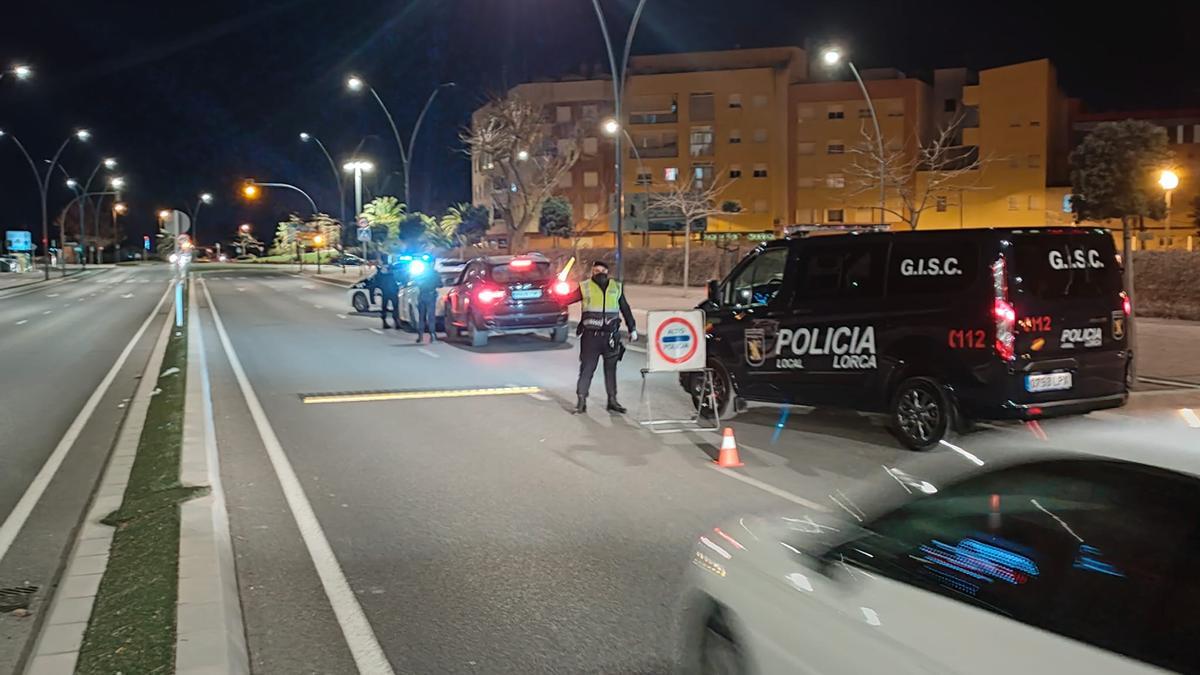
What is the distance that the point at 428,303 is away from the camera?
67.6 ft

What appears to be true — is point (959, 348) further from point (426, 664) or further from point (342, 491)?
point (426, 664)

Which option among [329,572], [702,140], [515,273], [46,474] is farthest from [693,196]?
[329,572]

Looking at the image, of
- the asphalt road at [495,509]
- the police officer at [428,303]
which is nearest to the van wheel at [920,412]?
the asphalt road at [495,509]

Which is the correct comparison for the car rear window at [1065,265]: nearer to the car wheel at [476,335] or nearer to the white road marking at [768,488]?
the white road marking at [768,488]

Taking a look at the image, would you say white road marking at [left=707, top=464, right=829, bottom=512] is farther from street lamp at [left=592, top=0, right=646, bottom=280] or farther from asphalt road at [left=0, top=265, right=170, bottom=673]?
street lamp at [left=592, top=0, right=646, bottom=280]

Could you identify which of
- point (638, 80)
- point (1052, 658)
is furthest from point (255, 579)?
point (638, 80)

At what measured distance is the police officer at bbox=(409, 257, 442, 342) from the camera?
2066 cm

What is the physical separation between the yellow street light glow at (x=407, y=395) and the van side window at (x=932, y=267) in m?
5.61

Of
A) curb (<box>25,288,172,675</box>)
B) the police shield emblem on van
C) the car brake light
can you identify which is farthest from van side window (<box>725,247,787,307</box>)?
the car brake light

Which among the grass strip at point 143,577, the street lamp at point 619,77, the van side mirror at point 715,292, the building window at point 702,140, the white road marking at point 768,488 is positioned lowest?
the white road marking at point 768,488

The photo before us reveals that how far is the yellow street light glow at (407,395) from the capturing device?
12.9 metres

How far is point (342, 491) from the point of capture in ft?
26.4

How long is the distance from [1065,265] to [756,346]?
123 inches

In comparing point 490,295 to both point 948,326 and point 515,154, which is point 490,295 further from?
point 515,154
